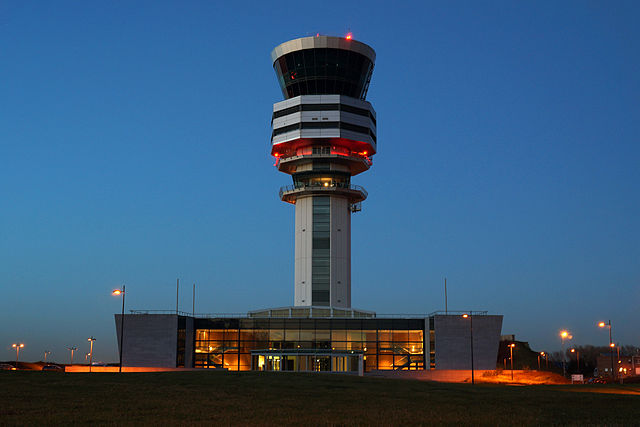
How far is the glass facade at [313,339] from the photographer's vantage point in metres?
82.5

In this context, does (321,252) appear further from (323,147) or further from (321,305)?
(323,147)

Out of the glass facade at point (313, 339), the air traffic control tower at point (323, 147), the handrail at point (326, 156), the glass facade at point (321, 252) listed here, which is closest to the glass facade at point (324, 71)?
the air traffic control tower at point (323, 147)

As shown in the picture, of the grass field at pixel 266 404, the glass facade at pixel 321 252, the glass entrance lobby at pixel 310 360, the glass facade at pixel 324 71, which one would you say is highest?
the glass facade at pixel 324 71

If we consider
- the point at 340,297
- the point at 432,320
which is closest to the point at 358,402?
the point at 432,320

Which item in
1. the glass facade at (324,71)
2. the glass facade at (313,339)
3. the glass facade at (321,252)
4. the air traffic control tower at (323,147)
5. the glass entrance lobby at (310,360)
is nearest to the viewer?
the glass entrance lobby at (310,360)

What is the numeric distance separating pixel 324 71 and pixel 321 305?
1310 inches

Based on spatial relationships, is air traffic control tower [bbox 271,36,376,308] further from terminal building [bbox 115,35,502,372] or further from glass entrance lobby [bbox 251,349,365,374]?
glass entrance lobby [bbox 251,349,365,374]

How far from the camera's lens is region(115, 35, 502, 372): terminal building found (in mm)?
79625

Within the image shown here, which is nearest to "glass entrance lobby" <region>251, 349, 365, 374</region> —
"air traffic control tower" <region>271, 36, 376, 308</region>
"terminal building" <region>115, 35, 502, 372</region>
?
"terminal building" <region>115, 35, 502, 372</region>

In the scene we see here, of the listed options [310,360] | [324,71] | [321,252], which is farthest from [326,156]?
[310,360]

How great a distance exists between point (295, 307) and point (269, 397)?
179 ft

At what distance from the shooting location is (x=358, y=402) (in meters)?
31.2

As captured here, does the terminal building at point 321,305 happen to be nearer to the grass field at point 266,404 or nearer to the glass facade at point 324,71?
the glass facade at point 324,71

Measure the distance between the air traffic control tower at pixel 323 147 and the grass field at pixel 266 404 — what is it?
168 feet
